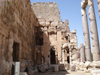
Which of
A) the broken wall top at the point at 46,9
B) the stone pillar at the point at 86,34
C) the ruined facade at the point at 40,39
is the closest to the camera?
the ruined facade at the point at 40,39

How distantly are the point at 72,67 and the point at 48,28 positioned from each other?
19.7ft

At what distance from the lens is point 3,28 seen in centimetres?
509

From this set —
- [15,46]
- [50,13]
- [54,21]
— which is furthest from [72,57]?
[50,13]

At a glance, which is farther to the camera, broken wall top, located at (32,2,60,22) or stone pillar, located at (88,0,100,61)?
broken wall top, located at (32,2,60,22)

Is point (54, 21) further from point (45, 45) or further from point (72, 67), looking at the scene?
point (72, 67)

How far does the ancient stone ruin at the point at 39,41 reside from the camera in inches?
217

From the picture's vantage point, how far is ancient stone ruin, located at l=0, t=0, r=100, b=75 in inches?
217

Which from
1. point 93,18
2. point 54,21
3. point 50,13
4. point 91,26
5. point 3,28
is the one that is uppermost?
point 50,13

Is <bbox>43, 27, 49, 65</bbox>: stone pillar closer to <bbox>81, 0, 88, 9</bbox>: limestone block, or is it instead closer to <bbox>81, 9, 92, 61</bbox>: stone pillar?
<bbox>81, 9, 92, 61</bbox>: stone pillar

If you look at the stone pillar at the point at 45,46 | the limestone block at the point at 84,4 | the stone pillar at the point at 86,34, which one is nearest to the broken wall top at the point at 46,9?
the stone pillar at the point at 45,46

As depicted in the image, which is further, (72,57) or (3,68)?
(72,57)

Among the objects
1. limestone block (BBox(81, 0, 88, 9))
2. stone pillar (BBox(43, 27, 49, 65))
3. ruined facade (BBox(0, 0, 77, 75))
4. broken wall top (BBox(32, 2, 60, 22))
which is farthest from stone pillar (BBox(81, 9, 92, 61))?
broken wall top (BBox(32, 2, 60, 22))

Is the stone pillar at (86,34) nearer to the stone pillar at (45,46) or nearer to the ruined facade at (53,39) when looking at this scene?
the ruined facade at (53,39)

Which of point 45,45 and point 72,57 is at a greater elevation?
point 45,45
